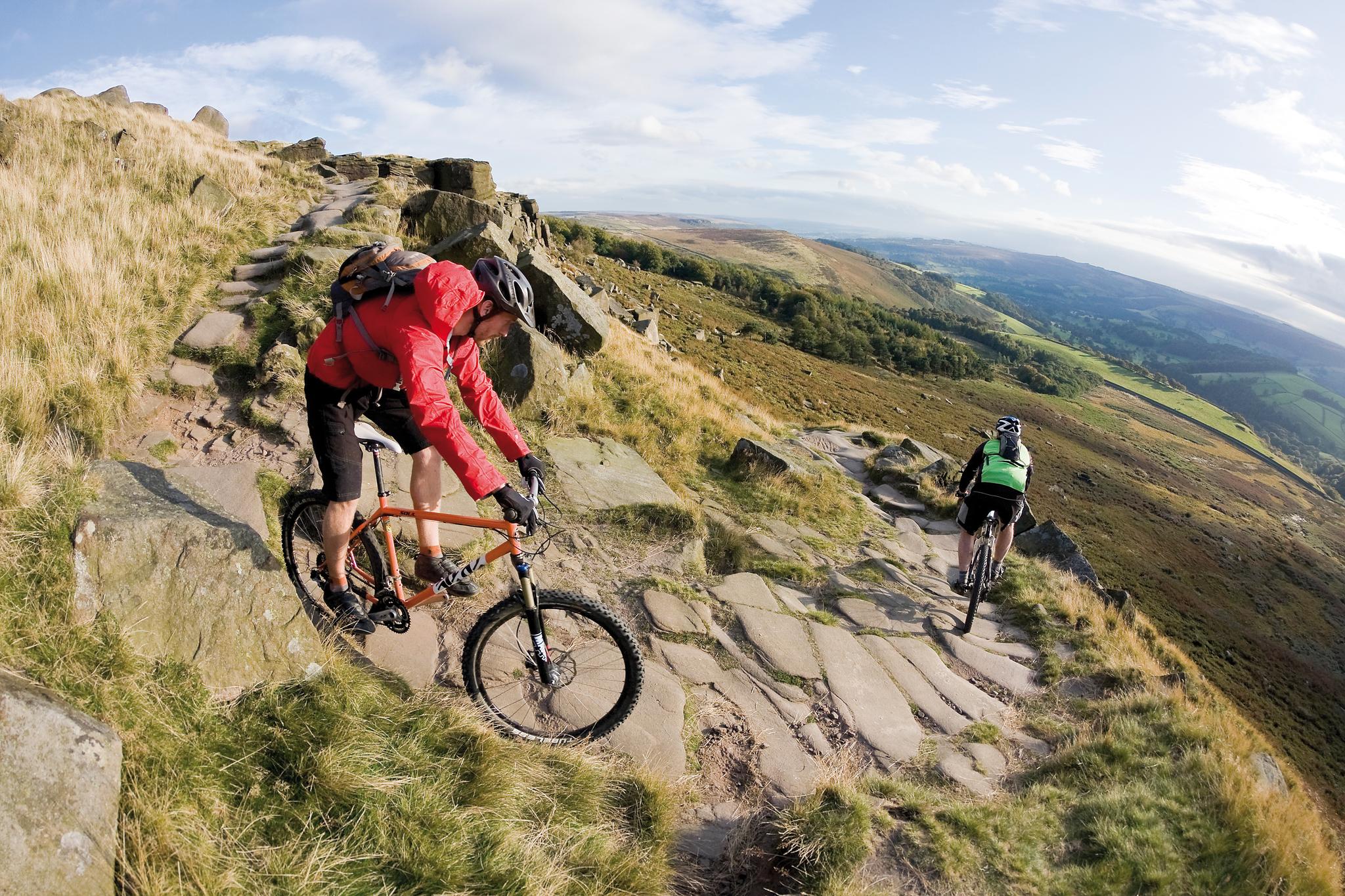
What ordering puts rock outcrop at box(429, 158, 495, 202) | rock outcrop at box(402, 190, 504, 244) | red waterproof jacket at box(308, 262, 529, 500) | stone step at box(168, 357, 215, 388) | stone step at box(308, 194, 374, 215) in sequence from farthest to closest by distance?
rock outcrop at box(429, 158, 495, 202) → stone step at box(308, 194, 374, 215) → rock outcrop at box(402, 190, 504, 244) → stone step at box(168, 357, 215, 388) → red waterproof jacket at box(308, 262, 529, 500)

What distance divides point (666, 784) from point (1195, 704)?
5947 millimetres

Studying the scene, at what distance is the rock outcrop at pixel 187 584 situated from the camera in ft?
10.1

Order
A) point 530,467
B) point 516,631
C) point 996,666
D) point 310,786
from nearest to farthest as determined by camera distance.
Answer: point 310,786
point 530,467
point 516,631
point 996,666

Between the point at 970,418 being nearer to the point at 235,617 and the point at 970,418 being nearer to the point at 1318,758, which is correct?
the point at 1318,758

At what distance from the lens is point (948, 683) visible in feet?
21.5

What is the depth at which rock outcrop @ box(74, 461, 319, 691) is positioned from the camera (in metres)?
3.08

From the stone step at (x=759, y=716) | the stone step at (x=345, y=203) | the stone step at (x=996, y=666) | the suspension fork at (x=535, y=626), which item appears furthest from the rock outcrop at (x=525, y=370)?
the stone step at (x=345, y=203)

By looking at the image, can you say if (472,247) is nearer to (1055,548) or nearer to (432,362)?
(432,362)

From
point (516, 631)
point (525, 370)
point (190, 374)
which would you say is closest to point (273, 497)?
point (190, 374)

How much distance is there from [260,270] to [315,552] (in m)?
7.11

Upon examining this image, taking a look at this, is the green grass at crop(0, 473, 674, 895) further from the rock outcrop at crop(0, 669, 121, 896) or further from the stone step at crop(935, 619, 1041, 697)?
the stone step at crop(935, 619, 1041, 697)

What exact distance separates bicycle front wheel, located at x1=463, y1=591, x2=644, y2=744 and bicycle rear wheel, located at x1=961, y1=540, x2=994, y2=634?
554 centimetres

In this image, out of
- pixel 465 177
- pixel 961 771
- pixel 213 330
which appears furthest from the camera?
pixel 465 177

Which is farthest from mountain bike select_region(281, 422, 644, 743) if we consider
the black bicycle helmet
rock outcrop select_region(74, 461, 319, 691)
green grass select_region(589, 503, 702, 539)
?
green grass select_region(589, 503, 702, 539)
